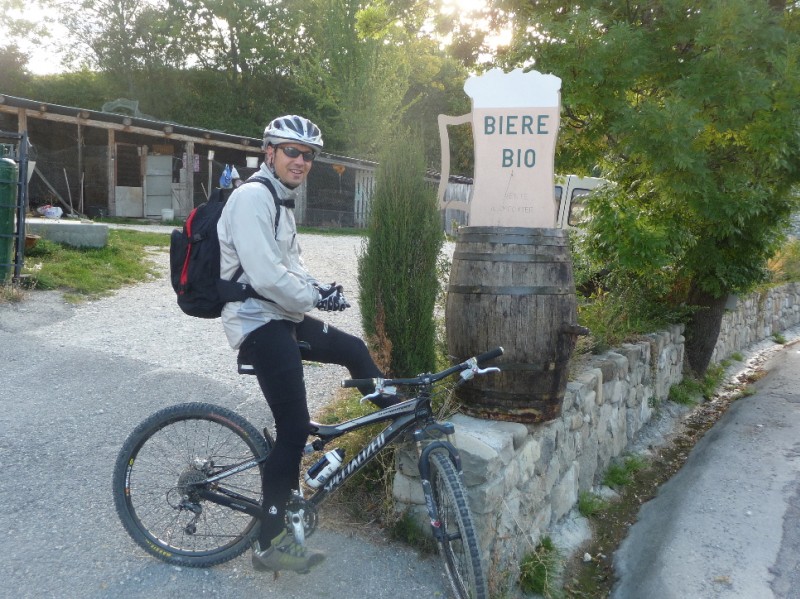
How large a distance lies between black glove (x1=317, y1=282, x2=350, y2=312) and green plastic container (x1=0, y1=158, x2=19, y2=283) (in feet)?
21.6

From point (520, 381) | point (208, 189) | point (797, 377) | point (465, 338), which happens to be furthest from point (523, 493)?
point (208, 189)

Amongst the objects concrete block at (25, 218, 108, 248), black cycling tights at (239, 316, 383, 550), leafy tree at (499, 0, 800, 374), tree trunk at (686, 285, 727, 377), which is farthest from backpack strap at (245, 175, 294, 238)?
concrete block at (25, 218, 108, 248)

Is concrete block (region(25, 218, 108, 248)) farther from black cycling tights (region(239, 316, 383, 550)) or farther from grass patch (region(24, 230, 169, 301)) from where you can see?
black cycling tights (region(239, 316, 383, 550))

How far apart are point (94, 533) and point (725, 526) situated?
3.54 m

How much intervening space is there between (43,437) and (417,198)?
2.67 meters

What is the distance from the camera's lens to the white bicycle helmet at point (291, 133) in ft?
9.52

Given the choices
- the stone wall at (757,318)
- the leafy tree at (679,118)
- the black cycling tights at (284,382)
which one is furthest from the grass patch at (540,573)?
the stone wall at (757,318)

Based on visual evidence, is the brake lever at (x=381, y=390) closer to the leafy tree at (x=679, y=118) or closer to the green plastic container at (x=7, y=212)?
the leafy tree at (x=679, y=118)

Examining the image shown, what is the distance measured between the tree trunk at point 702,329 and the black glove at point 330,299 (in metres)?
5.76

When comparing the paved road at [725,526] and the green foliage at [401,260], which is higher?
the green foliage at [401,260]

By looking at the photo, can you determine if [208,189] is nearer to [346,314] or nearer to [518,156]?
[346,314]

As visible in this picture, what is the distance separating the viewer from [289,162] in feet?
9.56

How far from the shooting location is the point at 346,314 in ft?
28.0

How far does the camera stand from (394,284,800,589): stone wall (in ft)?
10.9
